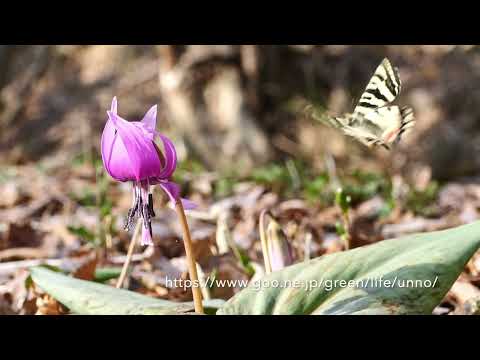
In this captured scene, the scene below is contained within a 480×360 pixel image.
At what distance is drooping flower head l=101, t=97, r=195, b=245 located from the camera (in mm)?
1113

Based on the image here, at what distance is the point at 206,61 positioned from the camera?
4930 mm

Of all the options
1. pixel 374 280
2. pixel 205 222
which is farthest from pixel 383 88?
pixel 205 222

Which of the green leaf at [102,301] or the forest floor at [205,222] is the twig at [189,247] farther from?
the forest floor at [205,222]

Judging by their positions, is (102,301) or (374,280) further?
(102,301)

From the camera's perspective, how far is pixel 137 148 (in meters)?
1.12

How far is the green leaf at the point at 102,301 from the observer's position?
1303mm

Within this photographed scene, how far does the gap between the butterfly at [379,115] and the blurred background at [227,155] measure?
0.24 feet

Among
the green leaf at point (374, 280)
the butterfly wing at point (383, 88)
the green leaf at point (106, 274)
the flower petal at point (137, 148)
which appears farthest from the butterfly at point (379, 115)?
the green leaf at point (106, 274)

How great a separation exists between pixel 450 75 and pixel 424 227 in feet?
13.5

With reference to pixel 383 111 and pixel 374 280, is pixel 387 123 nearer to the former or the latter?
pixel 383 111

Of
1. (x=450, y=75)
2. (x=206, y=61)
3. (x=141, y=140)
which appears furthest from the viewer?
(x=450, y=75)

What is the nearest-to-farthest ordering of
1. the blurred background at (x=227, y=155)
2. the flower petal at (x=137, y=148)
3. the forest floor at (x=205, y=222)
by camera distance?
the flower petal at (x=137, y=148)
the forest floor at (x=205, y=222)
the blurred background at (x=227, y=155)
